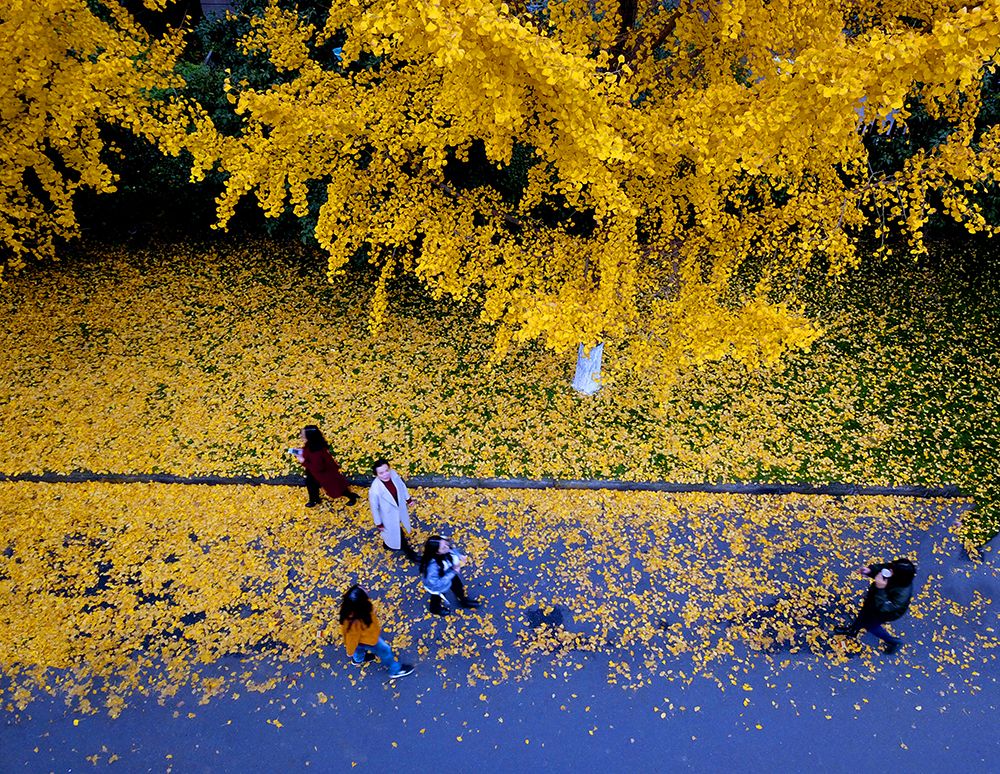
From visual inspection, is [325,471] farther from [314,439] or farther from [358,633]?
[358,633]

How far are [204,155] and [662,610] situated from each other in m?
6.61

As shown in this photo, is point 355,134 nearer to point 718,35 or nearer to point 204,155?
point 204,155

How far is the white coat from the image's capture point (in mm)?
6496

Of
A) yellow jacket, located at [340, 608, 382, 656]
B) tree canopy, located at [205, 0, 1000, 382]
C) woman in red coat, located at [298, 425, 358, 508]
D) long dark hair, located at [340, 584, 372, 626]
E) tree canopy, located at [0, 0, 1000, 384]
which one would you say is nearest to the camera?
tree canopy, located at [205, 0, 1000, 382]

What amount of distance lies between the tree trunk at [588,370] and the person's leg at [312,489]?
148 inches

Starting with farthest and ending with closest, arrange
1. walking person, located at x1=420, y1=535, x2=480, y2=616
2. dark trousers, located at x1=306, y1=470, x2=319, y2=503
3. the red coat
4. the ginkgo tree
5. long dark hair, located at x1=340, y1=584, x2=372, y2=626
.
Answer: dark trousers, located at x1=306, y1=470, x2=319, y2=503 < the red coat < the ginkgo tree < walking person, located at x1=420, y1=535, x2=480, y2=616 < long dark hair, located at x1=340, y1=584, x2=372, y2=626

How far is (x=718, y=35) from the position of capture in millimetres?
6652

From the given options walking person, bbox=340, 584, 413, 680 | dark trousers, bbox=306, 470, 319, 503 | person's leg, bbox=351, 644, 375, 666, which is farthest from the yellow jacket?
dark trousers, bbox=306, 470, 319, 503

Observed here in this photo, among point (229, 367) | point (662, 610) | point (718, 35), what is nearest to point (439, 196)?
point (718, 35)

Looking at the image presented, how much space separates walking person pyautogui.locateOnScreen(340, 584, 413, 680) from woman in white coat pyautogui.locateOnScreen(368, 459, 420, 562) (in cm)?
100

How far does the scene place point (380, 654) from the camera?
6000mm

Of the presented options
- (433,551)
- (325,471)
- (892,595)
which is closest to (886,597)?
(892,595)

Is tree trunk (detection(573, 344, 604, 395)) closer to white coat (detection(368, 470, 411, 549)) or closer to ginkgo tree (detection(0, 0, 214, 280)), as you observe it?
white coat (detection(368, 470, 411, 549))

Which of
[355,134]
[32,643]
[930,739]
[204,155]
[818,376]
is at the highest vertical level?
[355,134]
